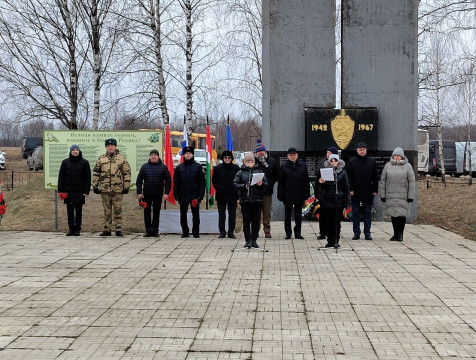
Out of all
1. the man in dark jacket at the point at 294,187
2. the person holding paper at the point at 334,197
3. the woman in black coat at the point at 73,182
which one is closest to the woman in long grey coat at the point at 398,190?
the person holding paper at the point at 334,197

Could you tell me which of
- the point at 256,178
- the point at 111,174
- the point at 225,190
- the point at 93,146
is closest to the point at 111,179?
the point at 111,174

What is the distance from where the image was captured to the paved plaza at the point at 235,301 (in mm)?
5797

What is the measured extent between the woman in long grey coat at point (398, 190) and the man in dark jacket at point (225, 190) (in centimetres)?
293

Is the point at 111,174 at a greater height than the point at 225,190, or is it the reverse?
the point at 111,174

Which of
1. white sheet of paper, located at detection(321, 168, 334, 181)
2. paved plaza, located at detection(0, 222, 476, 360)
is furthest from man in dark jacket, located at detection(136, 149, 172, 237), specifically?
white sheet of paper, located at detection(321, 168, 334, 181)

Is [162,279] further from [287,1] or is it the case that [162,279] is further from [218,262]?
[287,1]

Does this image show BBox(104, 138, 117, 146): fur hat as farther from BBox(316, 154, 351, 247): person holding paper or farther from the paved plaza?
BBox(316, 154, 351, 247): person holding paper

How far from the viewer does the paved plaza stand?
5797 millimetres

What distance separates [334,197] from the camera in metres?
12.2

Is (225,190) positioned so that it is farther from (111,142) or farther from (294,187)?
(111,142)

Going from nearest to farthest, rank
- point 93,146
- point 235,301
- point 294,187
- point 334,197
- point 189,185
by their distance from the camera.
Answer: point 235,301, point 334,197, point 294,187, point 189,185, point 93,146

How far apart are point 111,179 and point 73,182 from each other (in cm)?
79

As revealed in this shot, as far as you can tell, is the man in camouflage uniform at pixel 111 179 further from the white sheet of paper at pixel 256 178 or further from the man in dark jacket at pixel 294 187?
the white sheet of paper at pixel 256 178

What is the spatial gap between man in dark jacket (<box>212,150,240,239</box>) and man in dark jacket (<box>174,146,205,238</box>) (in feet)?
1.18
